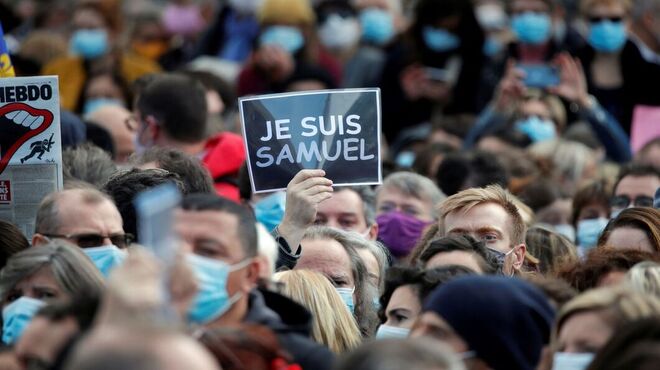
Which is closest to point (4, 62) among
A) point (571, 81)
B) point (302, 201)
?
point (302, 201)

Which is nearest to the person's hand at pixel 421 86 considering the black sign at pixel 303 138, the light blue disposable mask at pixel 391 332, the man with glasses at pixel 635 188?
the man with glasses at pixel 635 188

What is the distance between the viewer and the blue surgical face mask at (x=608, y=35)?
A: 13.2 meters

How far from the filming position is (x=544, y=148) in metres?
12.1

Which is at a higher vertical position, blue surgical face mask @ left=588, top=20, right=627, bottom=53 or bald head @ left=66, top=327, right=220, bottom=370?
blue surgical face mask @ left=588, top=20, right=627, bottom=53

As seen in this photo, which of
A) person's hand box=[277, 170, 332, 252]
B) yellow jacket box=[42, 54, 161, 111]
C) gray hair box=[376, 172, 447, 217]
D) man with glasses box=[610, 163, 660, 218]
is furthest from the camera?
yellow jacket box=[42, 54, 161, 111]

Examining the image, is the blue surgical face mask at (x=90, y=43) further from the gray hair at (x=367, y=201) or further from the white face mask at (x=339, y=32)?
the gray hair at (x=367, y=201)

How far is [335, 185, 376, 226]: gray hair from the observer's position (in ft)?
29.8

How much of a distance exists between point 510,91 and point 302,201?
5.51 meters

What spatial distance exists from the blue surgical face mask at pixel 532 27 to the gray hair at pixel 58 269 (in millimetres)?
7978

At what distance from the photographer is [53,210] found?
6648 mm

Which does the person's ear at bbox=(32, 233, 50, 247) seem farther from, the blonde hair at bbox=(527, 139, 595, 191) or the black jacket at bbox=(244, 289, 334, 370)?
the blonde hair at bbox=(527, 139, 595, 191)

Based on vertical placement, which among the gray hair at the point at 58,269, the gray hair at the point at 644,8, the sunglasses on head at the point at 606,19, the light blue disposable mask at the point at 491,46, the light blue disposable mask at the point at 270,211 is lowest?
the light blue disposable mask at the point at 270,211

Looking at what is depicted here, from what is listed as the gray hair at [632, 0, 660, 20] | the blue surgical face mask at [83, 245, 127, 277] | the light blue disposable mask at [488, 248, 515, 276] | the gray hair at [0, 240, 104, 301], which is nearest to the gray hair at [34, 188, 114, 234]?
the blue surgical face mask at [83, 245, 127, 277]

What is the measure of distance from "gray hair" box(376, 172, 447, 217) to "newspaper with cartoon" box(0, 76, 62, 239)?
2.85 meters
